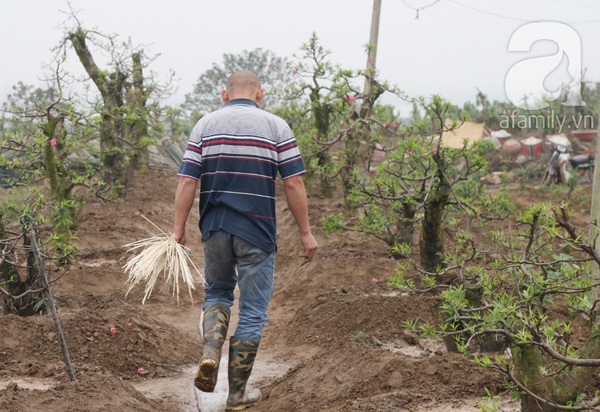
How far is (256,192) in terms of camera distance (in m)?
4.97

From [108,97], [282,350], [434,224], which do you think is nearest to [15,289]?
[282,350]

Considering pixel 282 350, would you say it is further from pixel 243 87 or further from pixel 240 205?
pixel 243 87

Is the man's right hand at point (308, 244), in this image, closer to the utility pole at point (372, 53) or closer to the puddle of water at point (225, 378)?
the puddle of water at point (225, 378)

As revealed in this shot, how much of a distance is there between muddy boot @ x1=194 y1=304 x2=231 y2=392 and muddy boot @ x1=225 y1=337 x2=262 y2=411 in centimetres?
13

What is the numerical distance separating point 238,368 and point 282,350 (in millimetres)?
2533

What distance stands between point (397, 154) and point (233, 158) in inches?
137

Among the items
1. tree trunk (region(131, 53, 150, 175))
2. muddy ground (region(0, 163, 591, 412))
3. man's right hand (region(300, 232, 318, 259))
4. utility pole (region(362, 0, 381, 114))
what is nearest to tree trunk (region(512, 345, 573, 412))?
muddy ground (region(0, 163, 591, 412))

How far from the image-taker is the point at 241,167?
4.96 metres

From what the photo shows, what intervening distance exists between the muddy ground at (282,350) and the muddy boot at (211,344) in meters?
0.46

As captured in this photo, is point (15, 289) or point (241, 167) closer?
point (241, 167)

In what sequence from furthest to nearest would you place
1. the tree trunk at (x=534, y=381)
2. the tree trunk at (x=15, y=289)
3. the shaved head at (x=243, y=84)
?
the tree trunk at (x=15, y=289) < the shaved head at (x=243, y=84) < the tree trunk at (x=534, y=381)

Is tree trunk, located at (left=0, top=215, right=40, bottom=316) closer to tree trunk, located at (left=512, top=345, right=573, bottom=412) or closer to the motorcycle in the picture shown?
tree trunk, located at (left=512, top=345, right=573, bottom=412)

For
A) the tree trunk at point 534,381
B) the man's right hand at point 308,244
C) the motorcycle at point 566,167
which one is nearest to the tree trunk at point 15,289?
the man's right hand at point 308,244

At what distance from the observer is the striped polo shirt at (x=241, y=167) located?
496 centimetres
